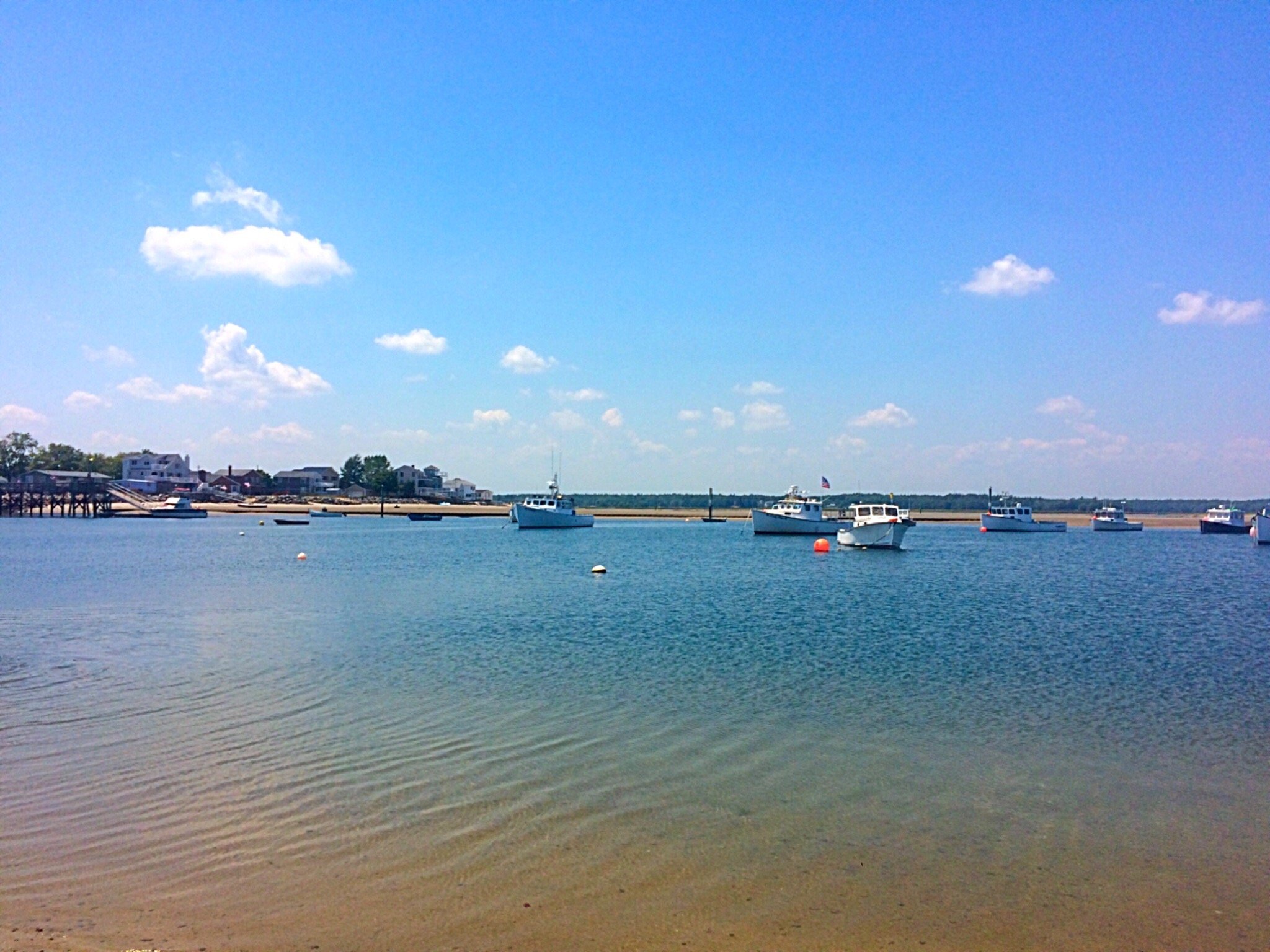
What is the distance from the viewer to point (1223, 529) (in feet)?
350

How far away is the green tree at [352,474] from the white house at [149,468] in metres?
31.1

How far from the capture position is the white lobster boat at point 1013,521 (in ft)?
347

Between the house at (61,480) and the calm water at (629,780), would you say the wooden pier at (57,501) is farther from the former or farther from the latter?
the calm water at (629,780)

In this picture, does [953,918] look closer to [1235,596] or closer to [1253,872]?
[1253,872]

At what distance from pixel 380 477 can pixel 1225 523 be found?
133m

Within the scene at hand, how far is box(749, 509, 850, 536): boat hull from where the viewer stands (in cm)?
7794

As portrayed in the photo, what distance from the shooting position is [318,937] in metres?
6.93

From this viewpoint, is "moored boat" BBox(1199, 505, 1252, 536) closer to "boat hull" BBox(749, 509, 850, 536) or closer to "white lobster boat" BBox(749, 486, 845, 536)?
"white lobster boat" BBox(749, 486, 845, 536)

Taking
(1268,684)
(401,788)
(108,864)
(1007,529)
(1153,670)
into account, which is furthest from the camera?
(1007,529)

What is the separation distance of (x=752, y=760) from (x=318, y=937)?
667cm

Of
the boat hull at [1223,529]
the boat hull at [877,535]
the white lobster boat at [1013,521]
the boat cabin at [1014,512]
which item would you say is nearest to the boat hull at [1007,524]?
the white lobster boat at [1013,521]

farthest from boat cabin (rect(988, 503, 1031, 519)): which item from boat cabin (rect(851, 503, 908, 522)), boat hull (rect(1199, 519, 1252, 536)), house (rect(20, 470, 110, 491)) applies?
house (rect(20, 470, 110, 491))

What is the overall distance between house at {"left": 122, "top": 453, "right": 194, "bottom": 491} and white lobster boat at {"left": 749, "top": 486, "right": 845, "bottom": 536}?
4442 inches

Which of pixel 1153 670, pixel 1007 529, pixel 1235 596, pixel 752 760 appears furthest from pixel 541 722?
pixel 1007 529
